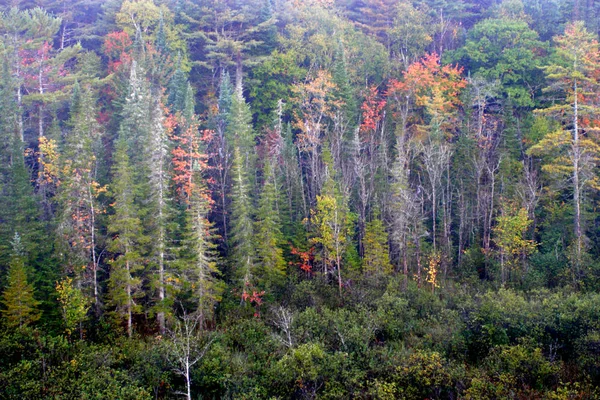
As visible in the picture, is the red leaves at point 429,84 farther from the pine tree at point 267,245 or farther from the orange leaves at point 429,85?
the pine tree at point 267,245

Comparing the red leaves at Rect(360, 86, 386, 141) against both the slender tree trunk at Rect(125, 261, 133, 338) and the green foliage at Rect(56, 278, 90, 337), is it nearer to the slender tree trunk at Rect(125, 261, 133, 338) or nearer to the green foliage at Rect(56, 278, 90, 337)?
the slender tree trunk at Rect(125, 261, 133, 338)

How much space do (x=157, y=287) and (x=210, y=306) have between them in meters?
3.47

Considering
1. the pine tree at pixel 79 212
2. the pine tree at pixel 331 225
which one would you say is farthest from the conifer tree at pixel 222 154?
the pine tree at pixel 79 212

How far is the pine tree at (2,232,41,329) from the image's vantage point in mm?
24672

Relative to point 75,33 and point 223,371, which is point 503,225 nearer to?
point 223,371

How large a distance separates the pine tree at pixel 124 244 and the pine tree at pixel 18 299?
4.21 m

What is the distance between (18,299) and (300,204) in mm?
20715

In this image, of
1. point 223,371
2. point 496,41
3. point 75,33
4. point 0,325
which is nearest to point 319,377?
point 223,371

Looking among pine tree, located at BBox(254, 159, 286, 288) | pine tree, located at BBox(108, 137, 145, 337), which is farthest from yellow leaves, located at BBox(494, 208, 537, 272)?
pine tree, located at BBox(108, 137, 145, 337)

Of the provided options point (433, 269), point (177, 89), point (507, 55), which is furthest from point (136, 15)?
point (433, 269)

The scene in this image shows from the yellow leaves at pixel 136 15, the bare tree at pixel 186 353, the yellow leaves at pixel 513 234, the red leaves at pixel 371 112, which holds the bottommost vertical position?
the bare tree at pixel 186 353

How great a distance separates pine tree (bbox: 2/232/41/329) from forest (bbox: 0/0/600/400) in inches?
4.4

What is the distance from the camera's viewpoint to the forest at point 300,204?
67.6ft

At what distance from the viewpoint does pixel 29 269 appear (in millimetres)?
27469
